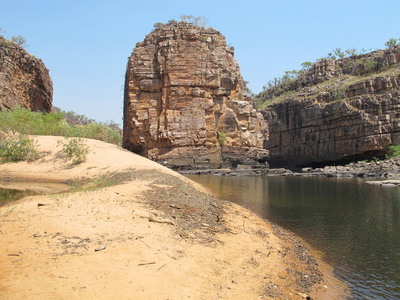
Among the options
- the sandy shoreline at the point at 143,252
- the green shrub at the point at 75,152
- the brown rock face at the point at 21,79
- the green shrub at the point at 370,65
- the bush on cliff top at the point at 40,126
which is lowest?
the sandy shoreline at the point at 143,252

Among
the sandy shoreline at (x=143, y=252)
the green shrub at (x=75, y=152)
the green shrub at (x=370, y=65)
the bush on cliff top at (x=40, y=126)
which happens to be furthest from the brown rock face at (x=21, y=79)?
the green shrub at (x=370, y=65)

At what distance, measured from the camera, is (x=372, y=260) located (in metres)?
8.05

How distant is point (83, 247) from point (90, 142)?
18393 mm

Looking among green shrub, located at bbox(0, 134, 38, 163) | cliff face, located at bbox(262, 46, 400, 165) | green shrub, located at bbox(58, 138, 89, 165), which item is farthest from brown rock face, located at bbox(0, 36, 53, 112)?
cliff face, located at bbox(262, 46, 400, 165)

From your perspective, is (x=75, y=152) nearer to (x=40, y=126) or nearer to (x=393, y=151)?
(x=40, y=126)

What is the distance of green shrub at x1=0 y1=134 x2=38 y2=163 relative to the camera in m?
20.0

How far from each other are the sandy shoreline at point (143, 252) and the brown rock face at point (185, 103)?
30.7 m

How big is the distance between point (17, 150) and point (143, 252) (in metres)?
17.8

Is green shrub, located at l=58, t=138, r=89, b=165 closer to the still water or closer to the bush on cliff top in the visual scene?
the bush on cliff top

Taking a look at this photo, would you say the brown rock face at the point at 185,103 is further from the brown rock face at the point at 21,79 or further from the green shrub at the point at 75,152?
the green shrub at the point at 75,152

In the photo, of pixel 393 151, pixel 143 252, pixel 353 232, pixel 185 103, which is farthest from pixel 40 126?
pixel 393 151

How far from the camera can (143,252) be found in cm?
580

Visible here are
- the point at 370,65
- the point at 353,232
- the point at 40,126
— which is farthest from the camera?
the point at 370,65

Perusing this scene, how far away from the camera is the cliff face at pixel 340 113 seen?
170 feet
